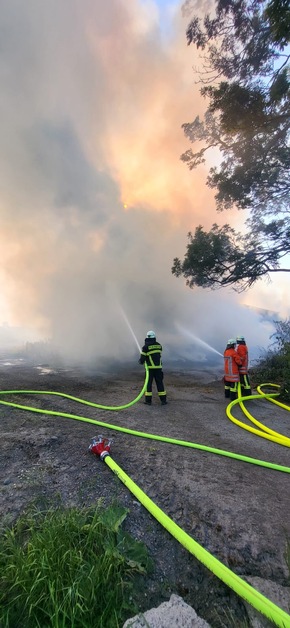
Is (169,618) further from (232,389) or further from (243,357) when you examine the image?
(243,357)

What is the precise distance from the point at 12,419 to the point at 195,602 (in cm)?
393

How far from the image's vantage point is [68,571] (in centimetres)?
158

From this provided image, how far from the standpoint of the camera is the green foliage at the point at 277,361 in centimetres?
951

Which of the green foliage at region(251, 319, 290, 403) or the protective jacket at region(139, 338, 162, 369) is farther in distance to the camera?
the green foliage at region(251, 319, 290, 403)

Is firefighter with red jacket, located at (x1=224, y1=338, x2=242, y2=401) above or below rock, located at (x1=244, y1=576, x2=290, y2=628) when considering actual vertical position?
above

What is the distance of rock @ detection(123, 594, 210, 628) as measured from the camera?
56.9 inches

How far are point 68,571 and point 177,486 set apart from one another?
137cm

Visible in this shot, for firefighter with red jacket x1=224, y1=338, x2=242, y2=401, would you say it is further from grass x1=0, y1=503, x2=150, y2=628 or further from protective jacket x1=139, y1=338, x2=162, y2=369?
grass x1=0, y1=503, x2=150, y2=628

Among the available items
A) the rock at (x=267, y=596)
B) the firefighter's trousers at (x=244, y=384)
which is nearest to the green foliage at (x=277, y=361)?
the firefighter's trousers at (x=244, y=384)

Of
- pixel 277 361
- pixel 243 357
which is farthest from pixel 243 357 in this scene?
pixel 277 361

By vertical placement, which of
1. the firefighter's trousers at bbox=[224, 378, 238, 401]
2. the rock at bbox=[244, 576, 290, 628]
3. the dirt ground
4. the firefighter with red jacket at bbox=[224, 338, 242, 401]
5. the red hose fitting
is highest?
the firefighter with red jacket at bbox=[224, 338, 242, 401]

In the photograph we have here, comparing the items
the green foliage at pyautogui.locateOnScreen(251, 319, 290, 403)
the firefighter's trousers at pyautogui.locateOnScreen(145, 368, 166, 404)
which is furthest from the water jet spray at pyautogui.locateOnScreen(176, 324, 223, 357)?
the firefighter's trousers at pyautogui.locateOnScreen(145, 368, 166, 404)

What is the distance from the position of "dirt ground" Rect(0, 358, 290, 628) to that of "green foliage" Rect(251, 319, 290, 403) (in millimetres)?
4641

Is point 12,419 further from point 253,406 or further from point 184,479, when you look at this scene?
point 253,406
